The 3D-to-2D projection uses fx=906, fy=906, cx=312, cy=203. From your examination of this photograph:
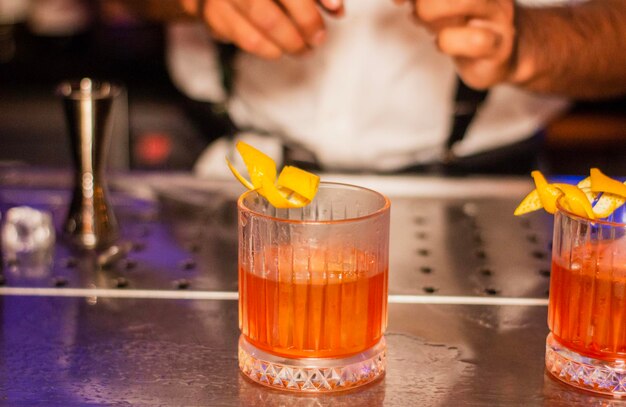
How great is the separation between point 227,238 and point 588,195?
1.94 feet

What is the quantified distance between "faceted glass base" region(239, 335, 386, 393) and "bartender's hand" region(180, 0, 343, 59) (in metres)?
0.64

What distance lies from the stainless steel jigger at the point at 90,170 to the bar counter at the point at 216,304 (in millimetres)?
29

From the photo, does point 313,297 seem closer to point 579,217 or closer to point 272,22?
point 579,217

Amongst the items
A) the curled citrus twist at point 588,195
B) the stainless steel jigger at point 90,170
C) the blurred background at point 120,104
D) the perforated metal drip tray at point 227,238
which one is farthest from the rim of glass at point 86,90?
the blurred background at point 120,104

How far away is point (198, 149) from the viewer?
3.13 m

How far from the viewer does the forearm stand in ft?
5.39

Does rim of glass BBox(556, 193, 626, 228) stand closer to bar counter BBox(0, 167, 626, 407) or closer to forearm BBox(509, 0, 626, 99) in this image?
bar counter BBox(0, 167, 626, 407)

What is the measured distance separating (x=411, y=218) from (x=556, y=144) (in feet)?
6.24

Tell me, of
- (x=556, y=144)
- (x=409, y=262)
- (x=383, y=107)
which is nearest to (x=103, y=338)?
(x=409, y=262)

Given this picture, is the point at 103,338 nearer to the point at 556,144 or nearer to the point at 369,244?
the point at 369,244

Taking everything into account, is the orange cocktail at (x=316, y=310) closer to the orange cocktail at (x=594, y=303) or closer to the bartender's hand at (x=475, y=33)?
the orange cocktail at (x=594, y=303)

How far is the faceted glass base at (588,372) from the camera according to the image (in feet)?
2.91

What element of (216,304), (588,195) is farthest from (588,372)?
(216,304)

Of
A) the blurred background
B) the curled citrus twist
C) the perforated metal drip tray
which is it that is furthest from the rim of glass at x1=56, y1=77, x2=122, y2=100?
the blurred background
